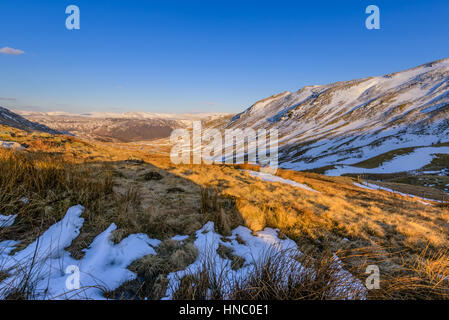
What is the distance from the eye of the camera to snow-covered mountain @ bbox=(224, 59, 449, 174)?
6662 cm

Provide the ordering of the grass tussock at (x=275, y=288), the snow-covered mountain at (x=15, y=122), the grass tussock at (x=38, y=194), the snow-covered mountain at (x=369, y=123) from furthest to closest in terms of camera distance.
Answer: the snow-covered mountain at (x=369, y=123) → the snow-covered mountain at (x=15, y=122) → the grass tussock at (x=38, y=194) → the grass tussock at (x=275, y=288)

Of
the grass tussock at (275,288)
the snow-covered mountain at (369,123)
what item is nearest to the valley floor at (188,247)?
the grass tussock at (275,288)

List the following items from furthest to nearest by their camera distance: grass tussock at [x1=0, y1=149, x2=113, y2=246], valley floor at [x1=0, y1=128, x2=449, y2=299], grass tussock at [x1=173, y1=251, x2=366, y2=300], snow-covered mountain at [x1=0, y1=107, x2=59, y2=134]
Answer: snow-covered mountain at [x1=0, y1=107, x2=59, y2=134]
grass tussock at [x1=0, y1=149, x2=113, y2=246]
valley floor at [x1=0, y1=128, x2=449, y2=299]
grass tussock at [x1=173, y1=251, x2=366, y2=300]

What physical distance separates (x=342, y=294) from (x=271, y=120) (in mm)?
172537

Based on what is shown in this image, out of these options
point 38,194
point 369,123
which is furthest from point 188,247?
point 369,123

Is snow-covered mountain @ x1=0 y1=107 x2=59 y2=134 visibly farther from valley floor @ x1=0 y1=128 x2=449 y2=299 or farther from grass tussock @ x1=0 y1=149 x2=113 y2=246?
valley floor @ x1=0 y1=128 x2=449 y2=299

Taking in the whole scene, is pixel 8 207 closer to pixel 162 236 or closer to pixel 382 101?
pixel 162 236

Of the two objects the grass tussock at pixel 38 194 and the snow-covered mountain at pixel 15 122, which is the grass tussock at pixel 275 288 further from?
the snow-covered mountain at pixel 15 122

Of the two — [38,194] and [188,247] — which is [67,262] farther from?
[38,194]

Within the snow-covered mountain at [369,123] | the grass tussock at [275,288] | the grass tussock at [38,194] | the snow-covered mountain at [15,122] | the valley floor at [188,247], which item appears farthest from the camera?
the snow-covered mountain at [369,123]

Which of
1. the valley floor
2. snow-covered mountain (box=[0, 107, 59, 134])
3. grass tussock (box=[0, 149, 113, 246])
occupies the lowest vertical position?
the valley floor

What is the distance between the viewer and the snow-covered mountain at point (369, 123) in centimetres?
6662

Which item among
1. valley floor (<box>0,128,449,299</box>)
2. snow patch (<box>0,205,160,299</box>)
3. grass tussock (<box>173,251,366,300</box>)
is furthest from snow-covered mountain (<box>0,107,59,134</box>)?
grass tussock (<box>173,251,366,300</box>)

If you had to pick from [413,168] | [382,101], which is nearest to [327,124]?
[382,101]
